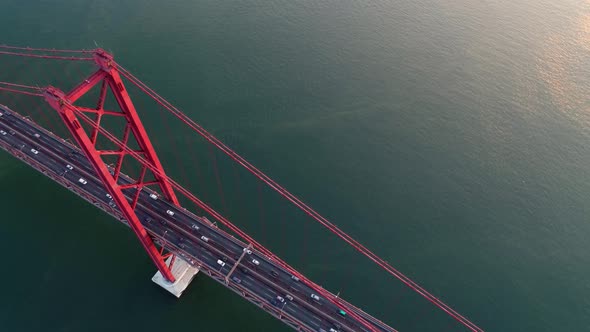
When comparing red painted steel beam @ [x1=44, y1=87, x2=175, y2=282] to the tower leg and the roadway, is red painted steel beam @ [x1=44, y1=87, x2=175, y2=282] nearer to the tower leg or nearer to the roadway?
the roadway

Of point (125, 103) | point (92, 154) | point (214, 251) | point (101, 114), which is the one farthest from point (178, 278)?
point (101, 114)

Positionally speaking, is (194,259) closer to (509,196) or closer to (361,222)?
(361,222)

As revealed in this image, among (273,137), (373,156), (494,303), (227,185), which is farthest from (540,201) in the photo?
(227,185)

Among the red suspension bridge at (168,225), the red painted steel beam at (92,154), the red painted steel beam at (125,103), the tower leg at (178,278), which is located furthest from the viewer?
the tower leg at (178,278)

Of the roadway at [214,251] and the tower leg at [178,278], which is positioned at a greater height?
the roadway at [214,251]

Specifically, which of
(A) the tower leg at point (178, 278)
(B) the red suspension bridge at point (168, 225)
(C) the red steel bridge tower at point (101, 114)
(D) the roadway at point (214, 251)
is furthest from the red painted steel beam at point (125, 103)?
(A) the tower leg at point (178, 278)

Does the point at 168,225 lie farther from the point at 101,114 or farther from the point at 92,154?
Answer: the point at 101,114

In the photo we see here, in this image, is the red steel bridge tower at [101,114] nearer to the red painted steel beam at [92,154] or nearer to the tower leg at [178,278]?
the red painted steel beam at [92,154]
